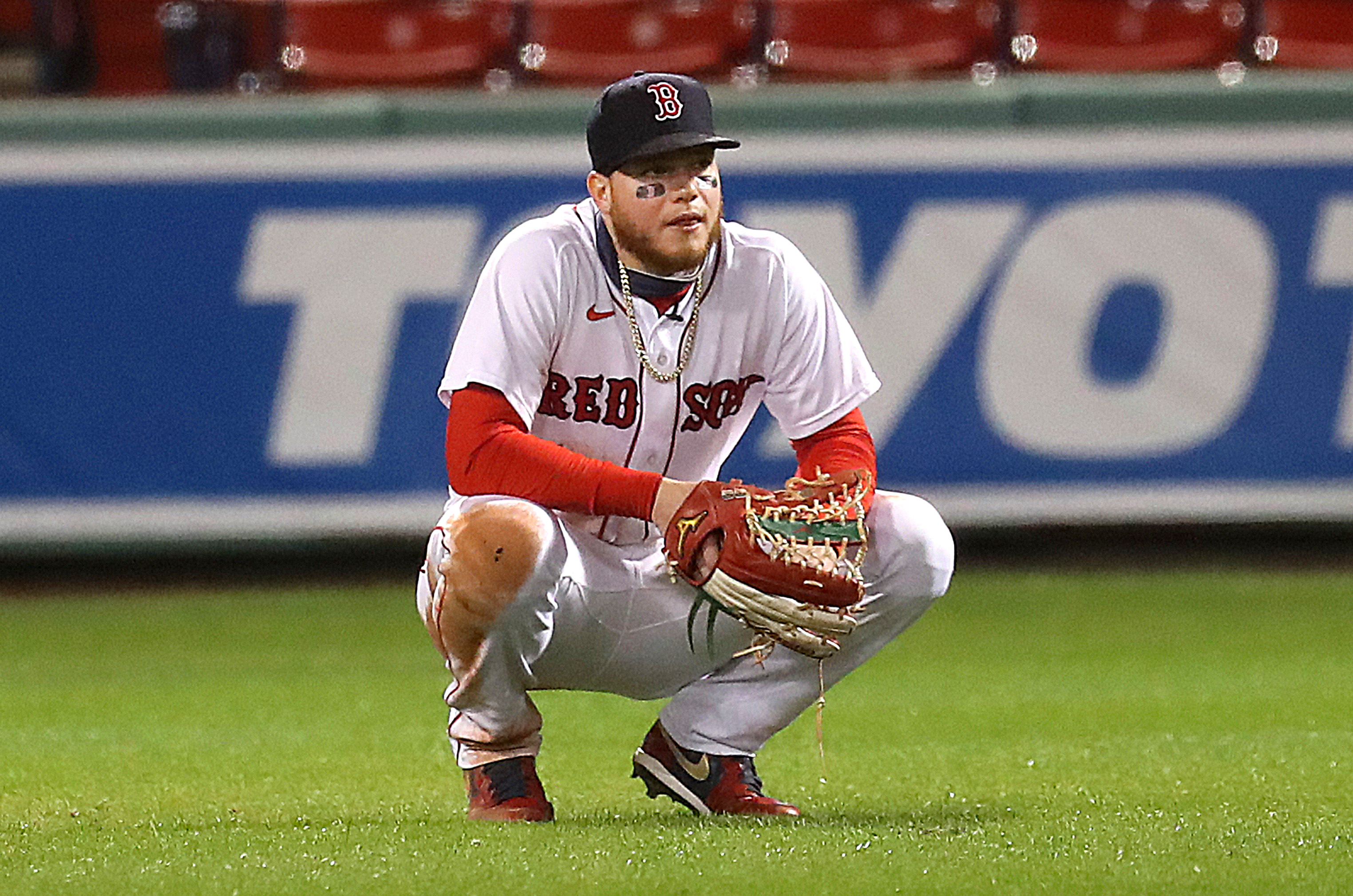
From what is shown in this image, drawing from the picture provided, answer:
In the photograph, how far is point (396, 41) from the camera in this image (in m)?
9.12

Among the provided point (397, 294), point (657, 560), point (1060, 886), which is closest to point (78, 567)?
point (397, 294)

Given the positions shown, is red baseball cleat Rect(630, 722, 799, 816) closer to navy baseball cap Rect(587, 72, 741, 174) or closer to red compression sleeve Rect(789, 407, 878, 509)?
red compression sleeve Rect(789, 407, 878, 509)

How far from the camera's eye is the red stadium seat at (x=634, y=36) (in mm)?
9016

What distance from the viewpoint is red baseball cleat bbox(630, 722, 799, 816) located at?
13.2 feet

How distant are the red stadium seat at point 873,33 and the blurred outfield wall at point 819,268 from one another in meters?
0.59

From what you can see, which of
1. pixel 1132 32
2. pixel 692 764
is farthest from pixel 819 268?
pixel 692 764

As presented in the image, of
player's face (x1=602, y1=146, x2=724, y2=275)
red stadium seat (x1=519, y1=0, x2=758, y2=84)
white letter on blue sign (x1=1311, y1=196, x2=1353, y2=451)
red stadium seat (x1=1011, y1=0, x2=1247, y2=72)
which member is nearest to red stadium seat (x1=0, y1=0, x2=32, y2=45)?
red stadium seat (x1=519, y1=0, x2=758, y2=84)

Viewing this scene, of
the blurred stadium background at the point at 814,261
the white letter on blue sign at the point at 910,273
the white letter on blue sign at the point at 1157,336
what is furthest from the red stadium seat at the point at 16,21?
the white letter on blue sign at the point at 1157,336

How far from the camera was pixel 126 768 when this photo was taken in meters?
4.93

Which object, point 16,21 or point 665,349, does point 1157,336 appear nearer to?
point 665,349

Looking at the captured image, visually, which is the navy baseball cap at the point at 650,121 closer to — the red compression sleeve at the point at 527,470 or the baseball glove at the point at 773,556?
the red compression sleeve at the point at 527,470

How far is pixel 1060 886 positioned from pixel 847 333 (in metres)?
1.24

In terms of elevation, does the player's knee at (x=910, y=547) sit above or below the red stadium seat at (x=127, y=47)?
below

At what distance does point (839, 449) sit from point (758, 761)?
1.23 m
